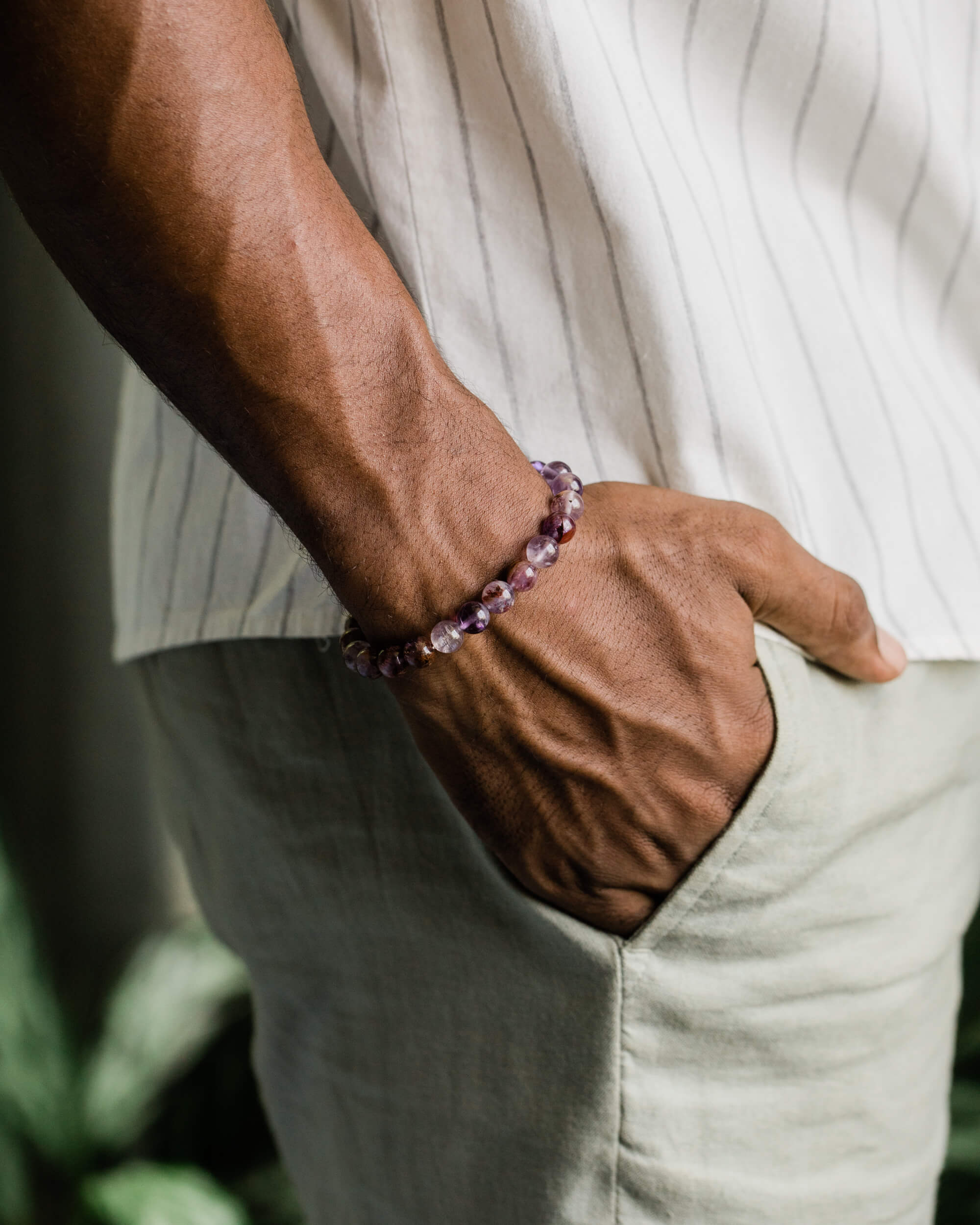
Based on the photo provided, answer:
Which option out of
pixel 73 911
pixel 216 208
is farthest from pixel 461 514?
pixel 73 911

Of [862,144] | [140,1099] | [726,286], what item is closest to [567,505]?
[726,286]

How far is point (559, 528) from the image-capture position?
1.84ft

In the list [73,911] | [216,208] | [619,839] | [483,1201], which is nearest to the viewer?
[216,208]

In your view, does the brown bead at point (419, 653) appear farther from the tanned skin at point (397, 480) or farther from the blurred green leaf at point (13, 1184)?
the blurred green leaf at point (13, 1184)

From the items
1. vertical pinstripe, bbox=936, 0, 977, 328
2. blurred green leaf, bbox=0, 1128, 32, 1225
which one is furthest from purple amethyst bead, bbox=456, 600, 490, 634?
blurred green leaf, bbox=0, 1128, 32, 1225

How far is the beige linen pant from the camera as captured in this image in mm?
640

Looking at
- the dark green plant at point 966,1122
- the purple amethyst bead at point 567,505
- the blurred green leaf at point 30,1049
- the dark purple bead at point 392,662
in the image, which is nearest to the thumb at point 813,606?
the purple amethyst bead at point 567,505

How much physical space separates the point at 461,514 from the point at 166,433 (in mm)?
369

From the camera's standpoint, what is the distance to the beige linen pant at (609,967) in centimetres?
64

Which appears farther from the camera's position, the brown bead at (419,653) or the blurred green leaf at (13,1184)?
the blurred green leaf at (13,1184)

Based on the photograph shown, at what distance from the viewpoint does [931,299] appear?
758mm

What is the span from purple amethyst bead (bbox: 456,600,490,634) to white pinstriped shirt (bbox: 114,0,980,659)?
158mm

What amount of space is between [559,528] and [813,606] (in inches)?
7.6

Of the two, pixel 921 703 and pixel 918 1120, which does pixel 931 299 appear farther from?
pixel 918 1120
